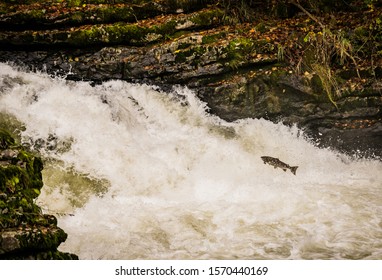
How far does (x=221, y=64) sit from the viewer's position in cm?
822

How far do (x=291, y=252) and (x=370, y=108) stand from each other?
4.54 m

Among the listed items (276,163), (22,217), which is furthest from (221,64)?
(22,217)

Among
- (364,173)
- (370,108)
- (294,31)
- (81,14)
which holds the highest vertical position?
(81,14)

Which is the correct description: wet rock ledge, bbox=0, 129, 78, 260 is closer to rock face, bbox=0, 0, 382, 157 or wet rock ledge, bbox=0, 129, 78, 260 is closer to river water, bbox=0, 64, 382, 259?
river water, bbox=0, 64, 382, 259

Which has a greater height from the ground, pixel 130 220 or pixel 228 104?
pixel 228 104

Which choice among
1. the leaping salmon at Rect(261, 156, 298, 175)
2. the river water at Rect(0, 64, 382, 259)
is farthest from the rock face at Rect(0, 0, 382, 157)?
the leaping salmon at Rect(261, 156, 298, 175)

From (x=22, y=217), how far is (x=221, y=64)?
18.7ft

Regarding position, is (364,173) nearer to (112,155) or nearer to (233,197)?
(233,197)

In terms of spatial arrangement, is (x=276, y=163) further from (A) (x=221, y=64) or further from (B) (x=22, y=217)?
(B) (x=22, y=217)

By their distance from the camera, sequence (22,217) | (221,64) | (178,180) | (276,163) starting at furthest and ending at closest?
(221,64) → (276,163) → (178,180) → (22,217)

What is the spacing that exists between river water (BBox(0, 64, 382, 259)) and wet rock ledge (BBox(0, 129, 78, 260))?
48.9 inches

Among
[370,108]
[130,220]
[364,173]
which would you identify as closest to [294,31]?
[370,108]

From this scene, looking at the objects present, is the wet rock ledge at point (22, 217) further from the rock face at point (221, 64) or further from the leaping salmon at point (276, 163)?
the rock face at point (221, 64)

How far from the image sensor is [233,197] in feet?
21.3
